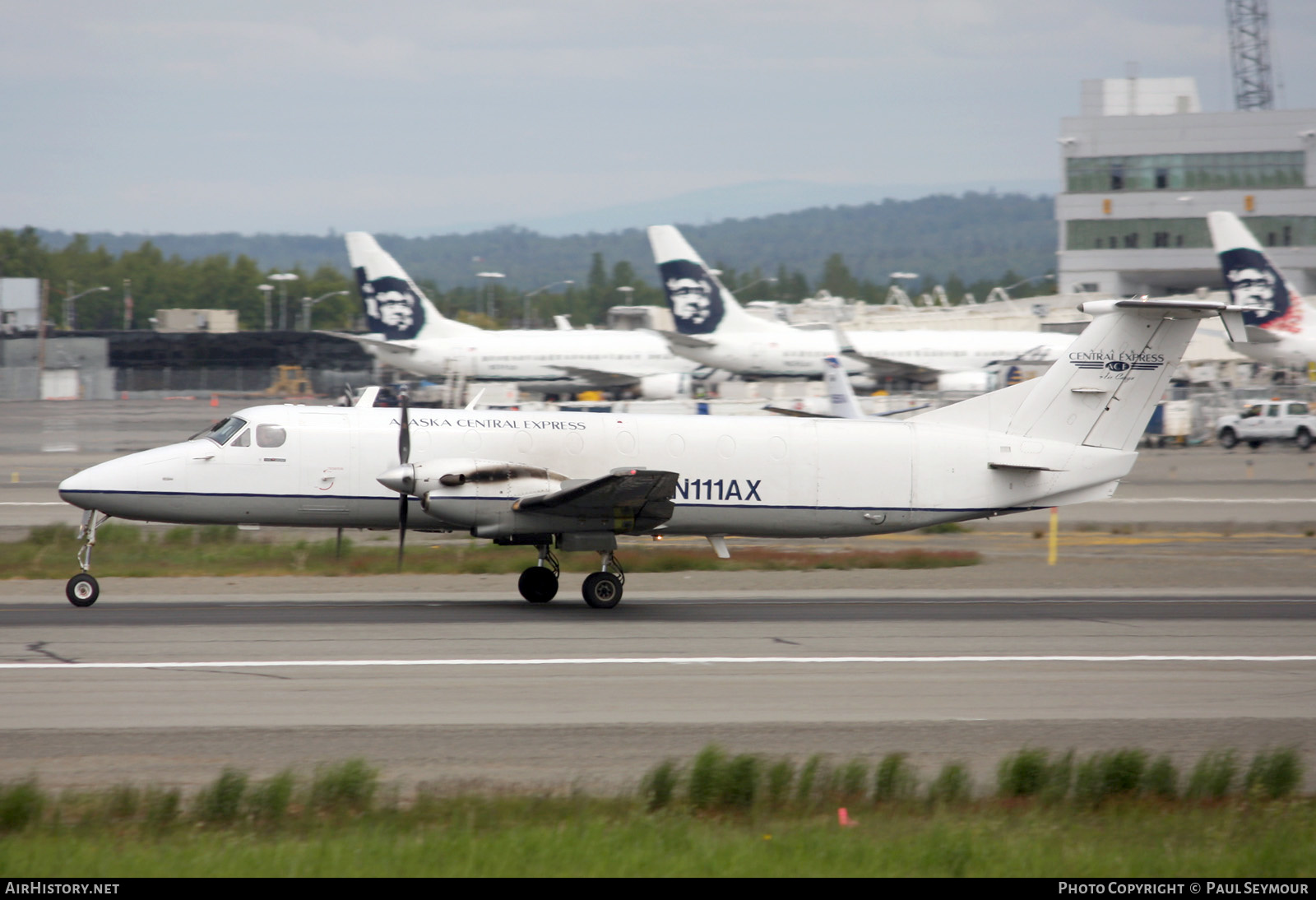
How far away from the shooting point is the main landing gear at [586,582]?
18.7 m

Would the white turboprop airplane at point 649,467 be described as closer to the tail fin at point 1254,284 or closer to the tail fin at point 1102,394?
the tail fin at point 1102,394

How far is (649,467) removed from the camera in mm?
19703

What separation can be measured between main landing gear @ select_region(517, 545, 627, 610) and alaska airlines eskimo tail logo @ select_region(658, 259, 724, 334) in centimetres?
3774

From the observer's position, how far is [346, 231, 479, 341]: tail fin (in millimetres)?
55250

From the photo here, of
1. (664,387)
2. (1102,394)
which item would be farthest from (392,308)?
(1102,394)

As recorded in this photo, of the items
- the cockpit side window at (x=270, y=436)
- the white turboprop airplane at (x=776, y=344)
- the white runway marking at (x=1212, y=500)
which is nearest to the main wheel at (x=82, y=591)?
the cockpit side window at (x=270, y=436)

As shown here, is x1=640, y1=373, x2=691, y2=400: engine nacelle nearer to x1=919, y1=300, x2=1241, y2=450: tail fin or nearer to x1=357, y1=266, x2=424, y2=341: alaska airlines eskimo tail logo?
x1=357, y1=266, x2=424, y2=341: alaska airlines eskimo tail logo

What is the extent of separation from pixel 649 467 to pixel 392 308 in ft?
129

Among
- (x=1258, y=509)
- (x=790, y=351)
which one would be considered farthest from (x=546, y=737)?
(x=790, y=351)

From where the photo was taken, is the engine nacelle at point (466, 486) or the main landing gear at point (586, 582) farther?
the main landing gear at point (586, 582)

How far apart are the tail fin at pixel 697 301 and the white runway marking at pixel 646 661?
4267 centimetres

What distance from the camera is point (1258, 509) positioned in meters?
34.2

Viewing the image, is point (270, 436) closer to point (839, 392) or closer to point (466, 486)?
point (466, 486)
